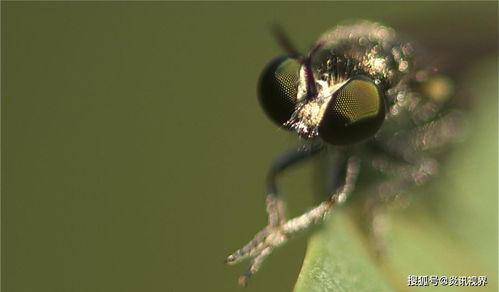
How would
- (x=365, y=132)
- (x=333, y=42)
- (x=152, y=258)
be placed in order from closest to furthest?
(x=365, y=132)
(x=333, y=42)
(x=152, y=258)

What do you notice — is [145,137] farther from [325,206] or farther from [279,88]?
[325,206]

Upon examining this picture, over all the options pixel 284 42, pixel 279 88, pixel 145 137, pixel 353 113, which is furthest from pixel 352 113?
pixel 145 137

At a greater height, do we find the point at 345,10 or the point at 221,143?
the point at 345,10

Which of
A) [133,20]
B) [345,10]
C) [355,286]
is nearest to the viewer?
[355,286]

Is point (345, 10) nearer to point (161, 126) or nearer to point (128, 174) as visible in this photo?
point (161, 126)

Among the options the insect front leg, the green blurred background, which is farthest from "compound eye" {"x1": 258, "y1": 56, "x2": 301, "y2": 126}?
the insect front leg

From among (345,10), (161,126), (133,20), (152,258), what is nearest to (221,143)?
(161,126)
